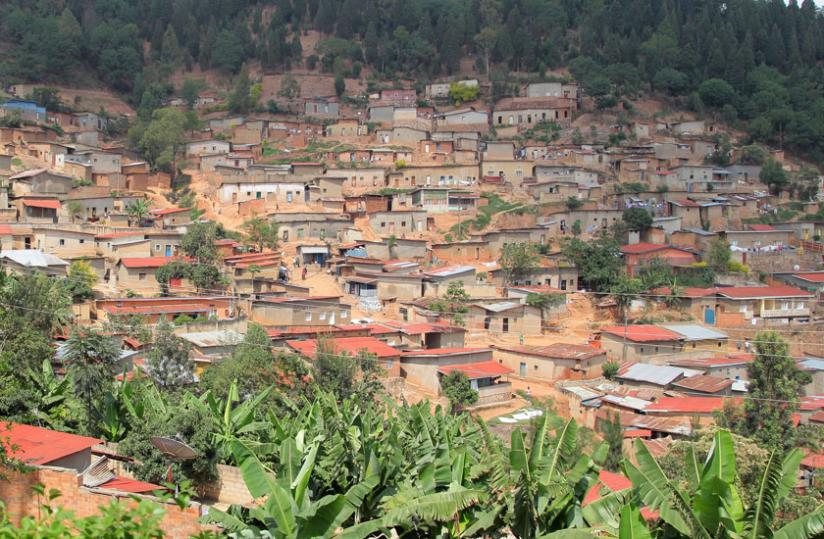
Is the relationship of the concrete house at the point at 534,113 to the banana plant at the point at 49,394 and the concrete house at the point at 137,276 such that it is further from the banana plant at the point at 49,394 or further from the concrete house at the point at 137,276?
the banana plant at the point at 49,394

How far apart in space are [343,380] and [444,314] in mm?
11084

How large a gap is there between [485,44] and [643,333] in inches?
1638

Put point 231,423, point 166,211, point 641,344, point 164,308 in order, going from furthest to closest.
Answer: point 166,211
point 641,344
point 164,308
point 231,423

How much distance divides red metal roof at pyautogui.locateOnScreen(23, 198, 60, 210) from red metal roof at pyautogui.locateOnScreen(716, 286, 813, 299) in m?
24.5

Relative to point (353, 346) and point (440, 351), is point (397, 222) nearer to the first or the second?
point (440, 351)

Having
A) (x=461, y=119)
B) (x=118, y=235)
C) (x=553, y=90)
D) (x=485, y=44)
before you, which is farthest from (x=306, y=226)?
(x=485, y=44)

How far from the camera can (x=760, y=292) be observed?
121 feet

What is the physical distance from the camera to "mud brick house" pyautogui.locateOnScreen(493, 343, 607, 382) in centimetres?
3039

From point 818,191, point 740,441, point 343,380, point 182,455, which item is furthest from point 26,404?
point 818,191

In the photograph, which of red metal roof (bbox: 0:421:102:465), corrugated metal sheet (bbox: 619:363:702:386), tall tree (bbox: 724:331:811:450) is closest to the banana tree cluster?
red metal roof (bbox: 0:421:102:465)

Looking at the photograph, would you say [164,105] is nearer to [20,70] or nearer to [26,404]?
[20,70]

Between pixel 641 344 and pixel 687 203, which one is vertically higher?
pixel 687 203

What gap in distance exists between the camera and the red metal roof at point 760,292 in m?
36.5

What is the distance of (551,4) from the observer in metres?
76.1
